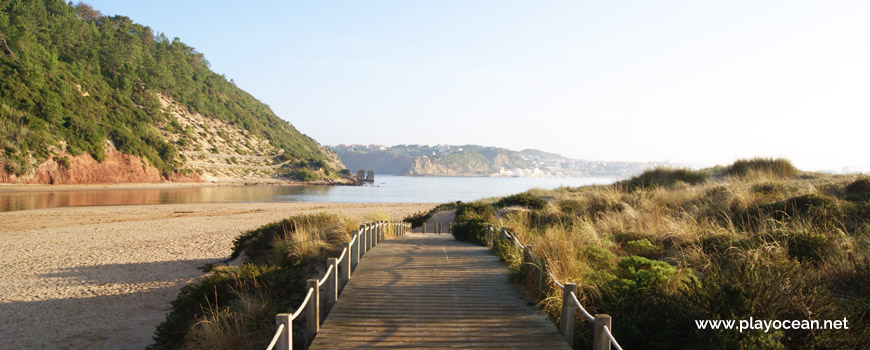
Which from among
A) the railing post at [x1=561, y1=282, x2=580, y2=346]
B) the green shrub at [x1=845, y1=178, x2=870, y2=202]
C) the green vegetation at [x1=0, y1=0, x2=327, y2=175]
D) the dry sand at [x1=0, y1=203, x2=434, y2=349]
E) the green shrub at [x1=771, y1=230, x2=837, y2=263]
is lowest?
the dry sand at [x1=0, y1=203, x2=434, y2=349]

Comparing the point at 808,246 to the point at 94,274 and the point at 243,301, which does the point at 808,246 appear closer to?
the point at 243,301

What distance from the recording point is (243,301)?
5730mm

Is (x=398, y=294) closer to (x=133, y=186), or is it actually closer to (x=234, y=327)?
(x=234, y=327)

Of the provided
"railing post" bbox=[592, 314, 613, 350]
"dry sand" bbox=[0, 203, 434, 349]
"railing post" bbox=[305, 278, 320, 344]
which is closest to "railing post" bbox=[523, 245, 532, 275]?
"railing post" bbox=[592, 314, 613, 350]

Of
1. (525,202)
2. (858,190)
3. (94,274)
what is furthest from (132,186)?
(858,190)

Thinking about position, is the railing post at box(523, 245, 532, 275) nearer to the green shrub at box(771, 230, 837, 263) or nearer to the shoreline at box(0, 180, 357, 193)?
the green shrub at box(771, 230, 837, 263)

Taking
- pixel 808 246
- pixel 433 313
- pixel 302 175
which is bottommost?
pixel 433 313

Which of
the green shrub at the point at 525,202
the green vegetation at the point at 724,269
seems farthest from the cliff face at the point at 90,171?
the green vegetation at the point at 724,269

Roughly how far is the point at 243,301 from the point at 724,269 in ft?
21.8

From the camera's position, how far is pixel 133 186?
192 ft

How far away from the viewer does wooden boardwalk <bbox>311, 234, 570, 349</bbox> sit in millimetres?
4484

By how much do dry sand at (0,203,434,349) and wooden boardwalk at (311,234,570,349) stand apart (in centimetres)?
419

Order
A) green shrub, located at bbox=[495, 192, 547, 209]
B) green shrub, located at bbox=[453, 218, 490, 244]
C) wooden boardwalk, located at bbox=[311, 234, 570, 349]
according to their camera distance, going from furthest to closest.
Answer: green shrub, located at bbox=[495, 192, 547, 209]
green shrub, located at bbox=[453, 218, 490, 244]
wooden boardwalk, located at bbox=[311, 234, 570, 349]

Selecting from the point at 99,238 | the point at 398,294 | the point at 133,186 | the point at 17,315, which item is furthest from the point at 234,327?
the point at 133,186
